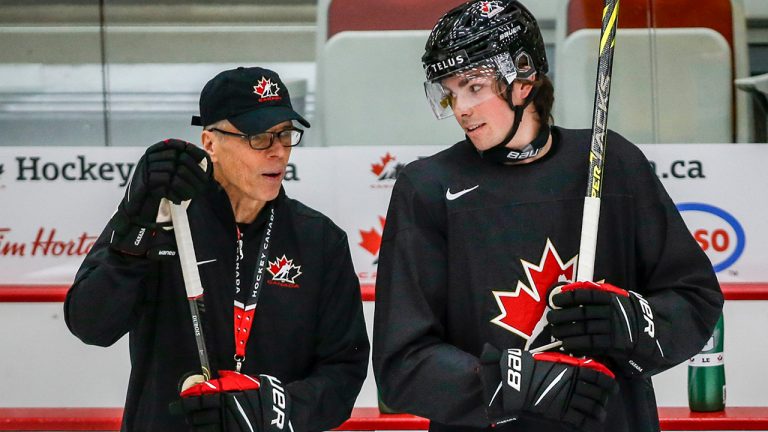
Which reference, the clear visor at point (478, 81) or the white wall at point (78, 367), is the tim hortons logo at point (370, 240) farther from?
the clear visor at point (478, 81)

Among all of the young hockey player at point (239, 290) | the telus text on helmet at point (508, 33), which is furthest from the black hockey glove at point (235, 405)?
the telus text on helmet at point (508, 33)

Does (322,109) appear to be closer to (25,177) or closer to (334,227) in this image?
(25,177)

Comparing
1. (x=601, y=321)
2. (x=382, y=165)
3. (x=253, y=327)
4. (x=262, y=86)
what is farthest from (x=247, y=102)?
(x=382, y=165)

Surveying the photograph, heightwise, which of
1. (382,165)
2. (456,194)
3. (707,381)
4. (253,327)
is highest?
(382,165)

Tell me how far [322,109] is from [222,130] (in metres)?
1.59

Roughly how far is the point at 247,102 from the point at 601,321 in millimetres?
834

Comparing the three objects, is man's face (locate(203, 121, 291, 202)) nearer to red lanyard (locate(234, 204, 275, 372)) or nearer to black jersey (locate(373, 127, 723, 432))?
red lanyard (locate(234, 204, 275, 372))

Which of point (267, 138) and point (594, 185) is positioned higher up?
point (267, 138)

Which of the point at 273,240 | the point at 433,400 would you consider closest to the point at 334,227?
the point at 273,240

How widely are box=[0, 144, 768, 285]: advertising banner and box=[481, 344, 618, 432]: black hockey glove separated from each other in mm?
1956

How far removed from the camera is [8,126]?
3.86m

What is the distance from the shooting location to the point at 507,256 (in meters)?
1.99

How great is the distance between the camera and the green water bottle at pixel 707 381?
3576 mm

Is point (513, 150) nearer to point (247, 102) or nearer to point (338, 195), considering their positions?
point (247, 102)
